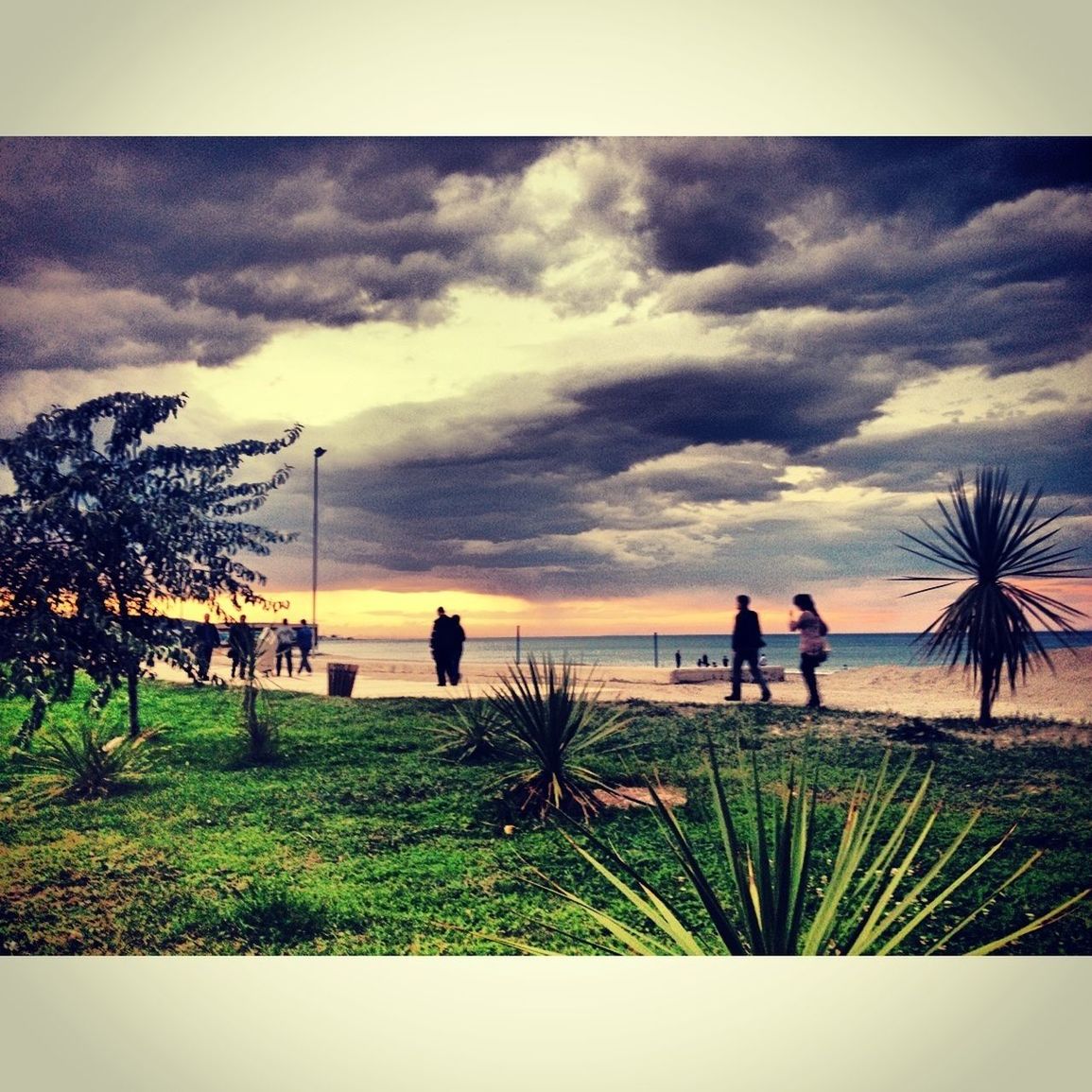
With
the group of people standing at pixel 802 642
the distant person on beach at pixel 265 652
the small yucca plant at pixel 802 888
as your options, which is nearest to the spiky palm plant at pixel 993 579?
the group of people standing at pixel 802 642

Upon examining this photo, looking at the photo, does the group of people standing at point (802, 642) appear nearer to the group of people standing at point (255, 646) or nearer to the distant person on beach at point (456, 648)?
the distant person on beach at point (456, 648)

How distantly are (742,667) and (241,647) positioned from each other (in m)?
2.49

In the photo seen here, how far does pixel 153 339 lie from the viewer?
4.31 meters

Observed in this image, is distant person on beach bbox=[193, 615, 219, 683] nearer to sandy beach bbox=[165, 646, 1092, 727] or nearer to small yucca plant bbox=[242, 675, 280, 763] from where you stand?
sandy beach bbox=[165, 646, 1092, 727]

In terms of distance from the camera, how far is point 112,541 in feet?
14.9

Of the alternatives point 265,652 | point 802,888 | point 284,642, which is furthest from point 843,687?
point 265,652

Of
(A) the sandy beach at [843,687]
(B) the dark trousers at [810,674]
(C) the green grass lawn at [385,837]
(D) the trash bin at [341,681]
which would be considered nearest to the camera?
(C) the green grass lawn at [385,837]

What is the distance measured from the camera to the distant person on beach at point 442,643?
4.27m

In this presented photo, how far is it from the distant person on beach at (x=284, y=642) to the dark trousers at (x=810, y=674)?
2470mm

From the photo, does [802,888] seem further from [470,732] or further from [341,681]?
[341,681]
